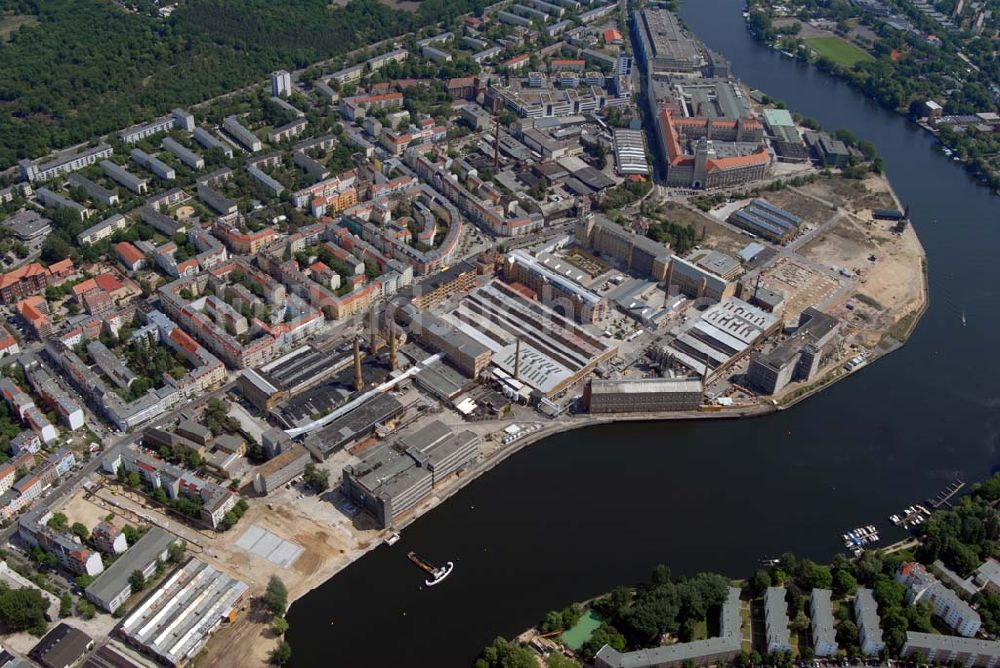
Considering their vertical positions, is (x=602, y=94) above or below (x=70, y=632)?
above

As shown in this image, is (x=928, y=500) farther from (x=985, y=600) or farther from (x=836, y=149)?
(x=836, y=149)

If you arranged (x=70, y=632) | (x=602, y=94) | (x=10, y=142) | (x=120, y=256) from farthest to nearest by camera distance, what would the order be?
(x=602, y=94) → (x=10, y=142) → (x=120, y=256) → (x=70, y=632)

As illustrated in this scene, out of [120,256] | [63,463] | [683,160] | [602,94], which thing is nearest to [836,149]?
[683,160]

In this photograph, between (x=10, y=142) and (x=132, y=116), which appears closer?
(x=10, y=142)

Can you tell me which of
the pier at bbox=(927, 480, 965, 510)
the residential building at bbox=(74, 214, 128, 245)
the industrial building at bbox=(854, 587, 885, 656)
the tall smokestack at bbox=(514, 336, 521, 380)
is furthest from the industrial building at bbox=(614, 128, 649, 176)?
the industrial building at bbox=(854, 587, 885, 656)

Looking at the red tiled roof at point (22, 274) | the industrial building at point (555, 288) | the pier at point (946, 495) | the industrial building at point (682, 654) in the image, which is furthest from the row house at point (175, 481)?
the pier at point (946, 495)

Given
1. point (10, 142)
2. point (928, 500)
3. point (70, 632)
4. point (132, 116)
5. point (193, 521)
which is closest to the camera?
point (70, 632)
